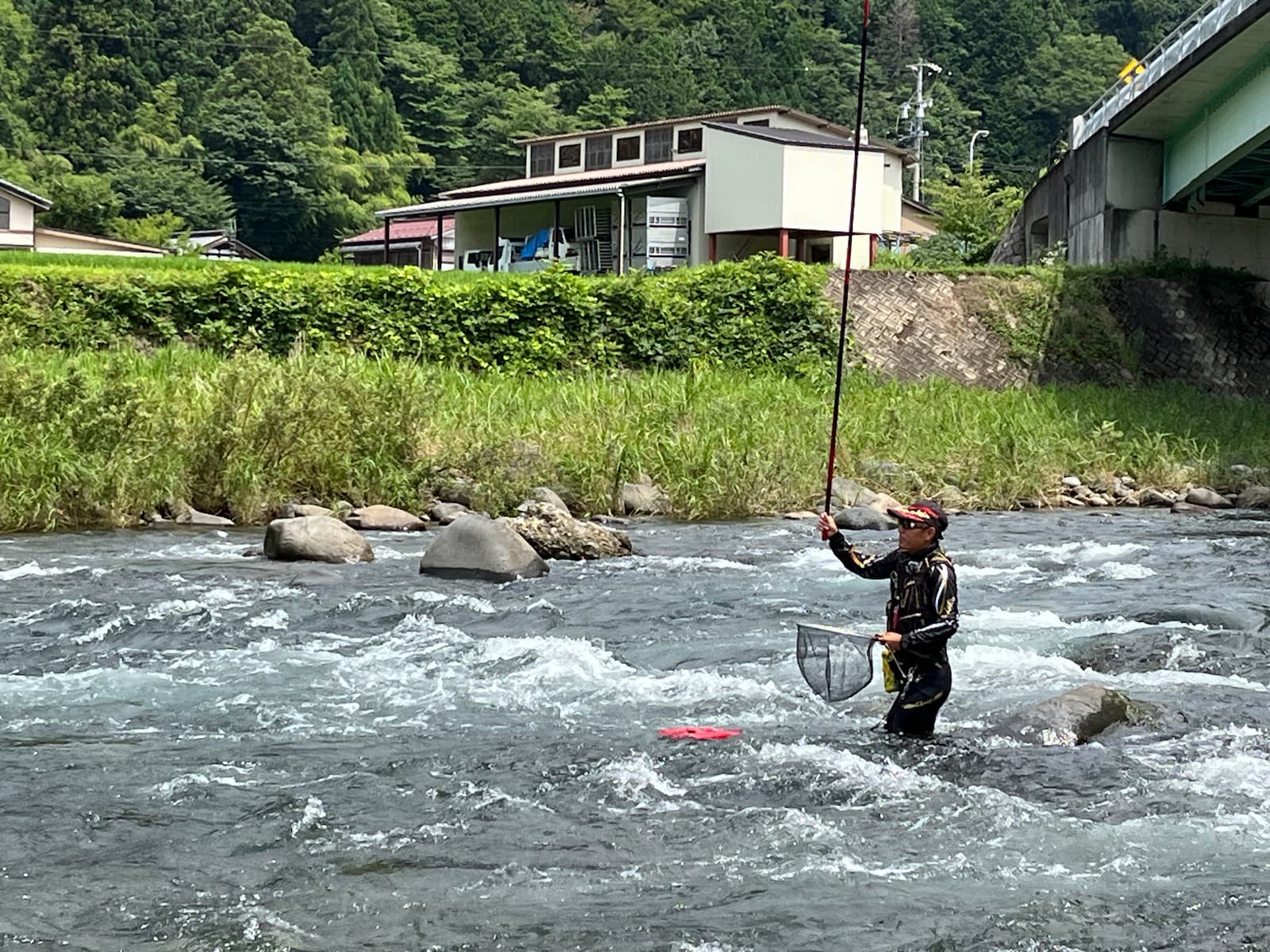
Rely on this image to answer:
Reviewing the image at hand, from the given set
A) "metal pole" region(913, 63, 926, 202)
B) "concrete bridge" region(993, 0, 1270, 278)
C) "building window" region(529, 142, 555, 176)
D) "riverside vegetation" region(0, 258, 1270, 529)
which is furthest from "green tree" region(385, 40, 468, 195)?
"riverside vegetation" region(0, 258, 1270, 529)

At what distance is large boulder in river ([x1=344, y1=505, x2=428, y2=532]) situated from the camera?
647 inches

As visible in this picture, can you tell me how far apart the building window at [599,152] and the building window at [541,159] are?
194cm

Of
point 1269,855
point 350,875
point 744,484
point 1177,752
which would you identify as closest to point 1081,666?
point 1177,752

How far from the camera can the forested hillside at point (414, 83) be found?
226 ft

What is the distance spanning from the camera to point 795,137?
136 feet

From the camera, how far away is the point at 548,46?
277ft

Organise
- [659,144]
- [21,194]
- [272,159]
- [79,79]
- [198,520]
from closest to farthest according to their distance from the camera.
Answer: [198,520]
[659,144]
[21,194]
[79,79]
[272,159]

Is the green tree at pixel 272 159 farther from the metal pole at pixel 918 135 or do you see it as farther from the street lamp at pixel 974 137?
the street lamp at pixel 974 137

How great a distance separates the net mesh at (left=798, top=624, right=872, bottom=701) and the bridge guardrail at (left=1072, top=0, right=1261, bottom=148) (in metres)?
15.6

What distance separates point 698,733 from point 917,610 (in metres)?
1.31

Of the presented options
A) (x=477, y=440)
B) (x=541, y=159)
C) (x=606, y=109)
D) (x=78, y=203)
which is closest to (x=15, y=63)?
(x=78, y=203)

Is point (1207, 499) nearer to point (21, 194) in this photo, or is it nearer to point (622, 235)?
point (622, 235)

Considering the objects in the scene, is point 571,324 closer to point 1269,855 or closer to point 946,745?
point 946,745

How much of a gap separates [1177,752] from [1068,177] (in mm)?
29050
